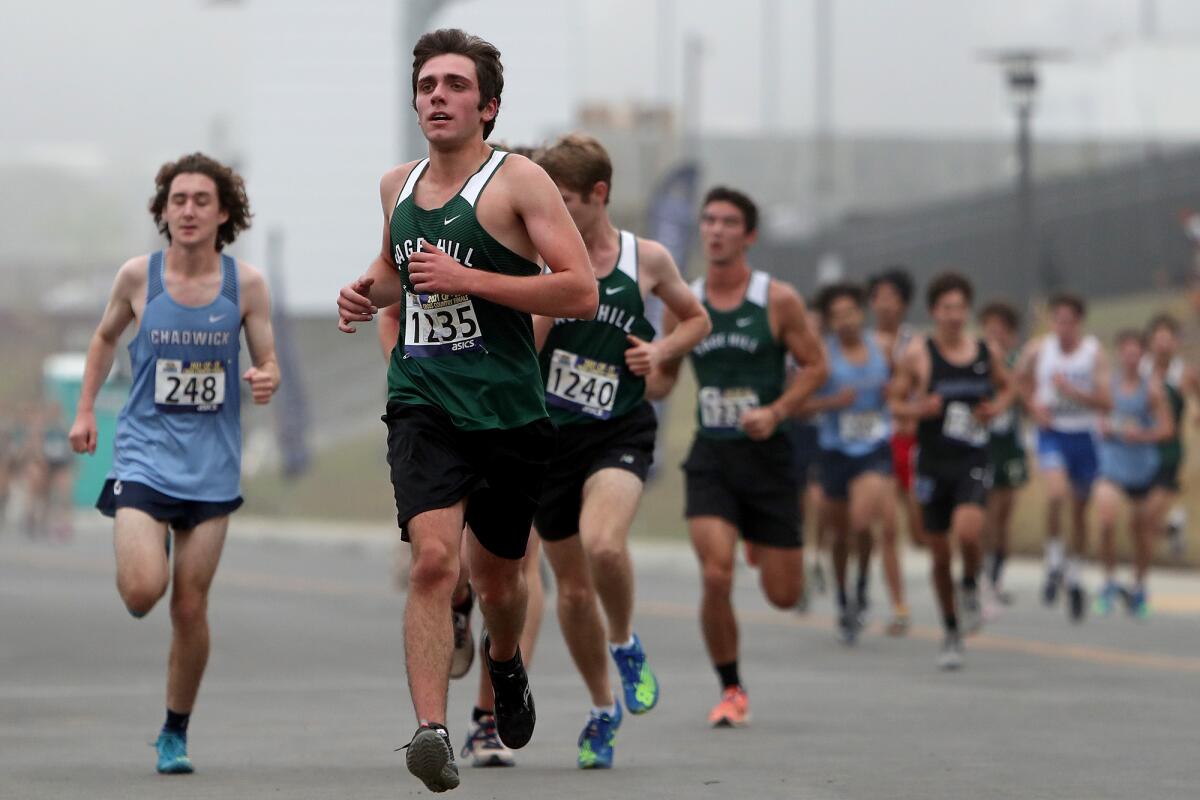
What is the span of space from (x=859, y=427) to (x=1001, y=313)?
2520mm

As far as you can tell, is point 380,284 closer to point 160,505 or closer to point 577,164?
point 160,505

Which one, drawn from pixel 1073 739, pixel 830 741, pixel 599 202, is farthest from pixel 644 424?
pixel 1073 739

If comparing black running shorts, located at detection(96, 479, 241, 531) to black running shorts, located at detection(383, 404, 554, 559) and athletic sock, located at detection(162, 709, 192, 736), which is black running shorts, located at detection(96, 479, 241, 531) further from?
black running shorts, located at detection(383, 404, 554, 559)

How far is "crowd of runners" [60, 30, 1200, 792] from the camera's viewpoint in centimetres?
712

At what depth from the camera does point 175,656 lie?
8.73m

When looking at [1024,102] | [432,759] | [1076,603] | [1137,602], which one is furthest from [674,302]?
[1024,102]

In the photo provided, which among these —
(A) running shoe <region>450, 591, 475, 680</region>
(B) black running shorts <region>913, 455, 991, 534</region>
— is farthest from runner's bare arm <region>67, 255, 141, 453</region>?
(B) black running shorts <region>913, 455, 991, 534</region>

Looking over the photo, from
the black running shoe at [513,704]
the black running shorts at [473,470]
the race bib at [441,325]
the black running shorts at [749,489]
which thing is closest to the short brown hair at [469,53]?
the race bib at [441,325]

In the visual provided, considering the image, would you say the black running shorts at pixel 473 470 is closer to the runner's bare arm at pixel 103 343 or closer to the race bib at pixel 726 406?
the runner's bare arm at pixel 103 343

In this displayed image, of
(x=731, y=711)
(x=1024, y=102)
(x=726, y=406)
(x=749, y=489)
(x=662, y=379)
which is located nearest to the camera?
(x=662, y=379)

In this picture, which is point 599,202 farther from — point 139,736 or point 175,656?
point 139,736

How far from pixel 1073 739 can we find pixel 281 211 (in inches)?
2552

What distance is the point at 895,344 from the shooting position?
1712 cm

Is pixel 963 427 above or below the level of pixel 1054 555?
above
